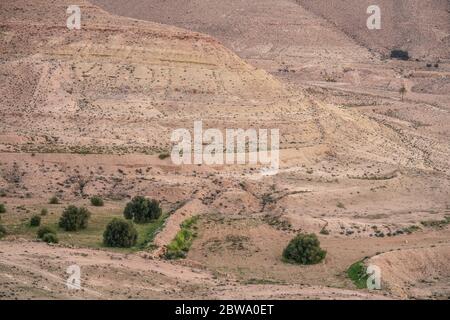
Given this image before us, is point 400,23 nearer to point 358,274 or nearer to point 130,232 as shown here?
point 358,274

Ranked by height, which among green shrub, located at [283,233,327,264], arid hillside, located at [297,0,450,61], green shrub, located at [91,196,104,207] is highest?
arid hillside, located at [297,0,450,61]

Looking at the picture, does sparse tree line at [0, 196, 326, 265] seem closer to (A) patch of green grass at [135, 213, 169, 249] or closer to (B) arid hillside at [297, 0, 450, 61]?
(A) patch of green grass at [135, 213, 169, 249]

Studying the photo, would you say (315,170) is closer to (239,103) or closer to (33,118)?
(239,103)

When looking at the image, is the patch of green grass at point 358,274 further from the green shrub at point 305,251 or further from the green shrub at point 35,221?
the green shrub at point 35,221

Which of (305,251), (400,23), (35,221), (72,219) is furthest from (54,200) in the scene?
(400,23)

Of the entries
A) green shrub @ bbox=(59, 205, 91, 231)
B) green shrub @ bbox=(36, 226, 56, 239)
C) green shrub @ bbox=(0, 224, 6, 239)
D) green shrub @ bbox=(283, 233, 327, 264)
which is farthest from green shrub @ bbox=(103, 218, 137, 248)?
green shrub @ bbox=(283, 233, 327, 264)

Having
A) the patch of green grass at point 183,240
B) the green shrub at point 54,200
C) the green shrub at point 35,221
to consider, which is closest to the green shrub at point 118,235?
the patch of green grass at point 183,240
